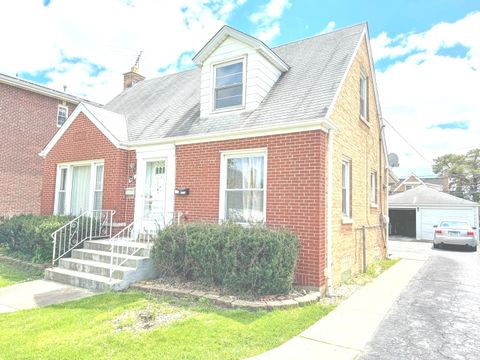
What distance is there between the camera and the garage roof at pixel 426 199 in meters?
24.1

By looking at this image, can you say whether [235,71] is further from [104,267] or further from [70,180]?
[70,180]

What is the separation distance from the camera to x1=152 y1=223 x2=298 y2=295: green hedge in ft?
20.3

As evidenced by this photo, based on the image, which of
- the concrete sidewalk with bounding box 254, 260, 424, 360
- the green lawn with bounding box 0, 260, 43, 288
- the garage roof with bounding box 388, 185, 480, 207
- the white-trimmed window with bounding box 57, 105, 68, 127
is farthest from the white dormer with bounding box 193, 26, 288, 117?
the garage roof with bounding box 388, 185, 480, 207

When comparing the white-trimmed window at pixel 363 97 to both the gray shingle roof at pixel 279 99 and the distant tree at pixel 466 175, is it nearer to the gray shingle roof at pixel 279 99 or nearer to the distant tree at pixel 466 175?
the gray shingle roof at pixel 279 99

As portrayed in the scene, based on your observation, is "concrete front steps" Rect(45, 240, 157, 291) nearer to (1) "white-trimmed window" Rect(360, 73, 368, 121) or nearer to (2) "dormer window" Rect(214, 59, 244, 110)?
(2) "dormer window" Rect(214, 59, 244, 110)

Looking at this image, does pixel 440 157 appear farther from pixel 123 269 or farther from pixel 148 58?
pixel 123 269

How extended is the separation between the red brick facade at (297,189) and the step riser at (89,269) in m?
2.45

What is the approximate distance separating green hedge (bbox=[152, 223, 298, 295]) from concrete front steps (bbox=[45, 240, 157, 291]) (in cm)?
54

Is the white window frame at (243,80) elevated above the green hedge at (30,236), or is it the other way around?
the white window frame at (243,80)

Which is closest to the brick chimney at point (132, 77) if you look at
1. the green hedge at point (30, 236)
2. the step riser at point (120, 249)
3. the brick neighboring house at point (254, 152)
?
the brick neighboring house at point (254, 152)

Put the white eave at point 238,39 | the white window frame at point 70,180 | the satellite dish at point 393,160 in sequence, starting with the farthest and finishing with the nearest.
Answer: the satellite dish at point 393,160 → the white window frame at point 70,180 → the white eave at point 238,39

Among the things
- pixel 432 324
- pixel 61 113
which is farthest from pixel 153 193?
pixel 61 113

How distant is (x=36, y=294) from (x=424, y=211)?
2642 centimetres

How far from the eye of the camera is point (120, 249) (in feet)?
27.9
